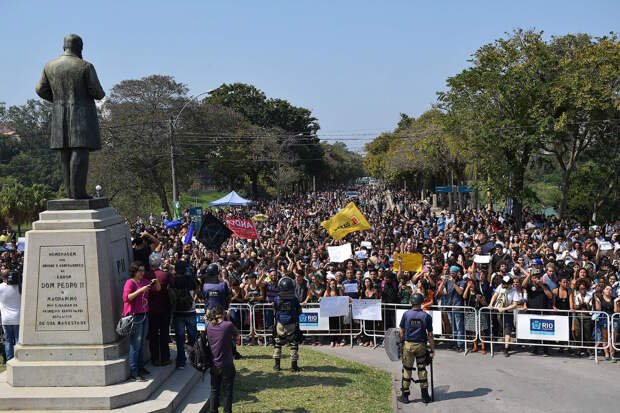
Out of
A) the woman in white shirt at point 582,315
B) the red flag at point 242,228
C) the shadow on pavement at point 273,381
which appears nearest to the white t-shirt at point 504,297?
the woman in white shirt at point 582,315

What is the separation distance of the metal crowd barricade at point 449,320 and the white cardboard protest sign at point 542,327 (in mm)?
865

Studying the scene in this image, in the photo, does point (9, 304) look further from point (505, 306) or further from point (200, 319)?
point (505, 306)

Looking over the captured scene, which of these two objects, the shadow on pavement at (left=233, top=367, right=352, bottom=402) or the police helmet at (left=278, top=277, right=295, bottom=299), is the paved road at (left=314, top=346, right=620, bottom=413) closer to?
the shadow on pavement at (left=233, top=367, right=352, bottom=402)

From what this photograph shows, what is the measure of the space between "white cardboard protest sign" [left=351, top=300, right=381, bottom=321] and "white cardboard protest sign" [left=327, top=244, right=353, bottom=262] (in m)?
3.46

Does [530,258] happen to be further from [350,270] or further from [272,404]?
[272,404]

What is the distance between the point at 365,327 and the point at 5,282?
690cm

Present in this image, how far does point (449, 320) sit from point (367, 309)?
1.66 m

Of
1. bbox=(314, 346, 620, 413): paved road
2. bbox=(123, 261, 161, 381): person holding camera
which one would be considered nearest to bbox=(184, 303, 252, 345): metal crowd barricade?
bbox=(314, 346, 620, 413): paved road

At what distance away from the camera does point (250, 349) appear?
11.5m

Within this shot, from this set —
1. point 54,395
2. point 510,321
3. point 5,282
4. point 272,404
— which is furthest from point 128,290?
point 510,321

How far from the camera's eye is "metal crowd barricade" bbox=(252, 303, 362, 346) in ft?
39.9

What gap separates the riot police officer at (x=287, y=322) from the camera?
9445 mm

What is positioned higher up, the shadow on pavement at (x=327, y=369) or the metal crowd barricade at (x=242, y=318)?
the metal crowd barricade at (x=242, y=318)

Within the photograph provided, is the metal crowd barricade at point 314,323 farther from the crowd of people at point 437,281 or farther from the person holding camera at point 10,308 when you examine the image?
the person holding camera at point 10,308
